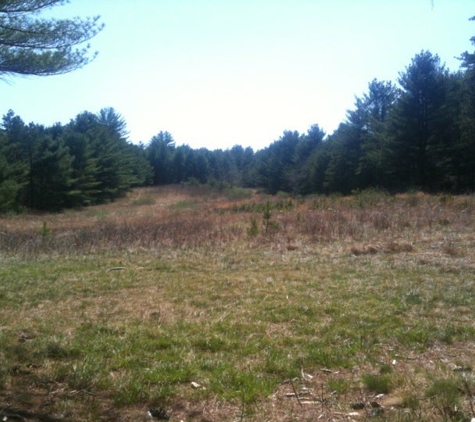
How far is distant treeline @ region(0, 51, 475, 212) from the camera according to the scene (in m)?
32.1

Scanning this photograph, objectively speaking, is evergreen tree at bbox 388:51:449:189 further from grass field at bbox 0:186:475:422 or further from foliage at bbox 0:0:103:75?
foliage at bbox 0:0:103:75

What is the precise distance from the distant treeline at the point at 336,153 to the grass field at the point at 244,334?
21212 mm

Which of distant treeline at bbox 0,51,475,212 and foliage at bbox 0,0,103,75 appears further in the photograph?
distant treeline at bbox 0,51,475,212

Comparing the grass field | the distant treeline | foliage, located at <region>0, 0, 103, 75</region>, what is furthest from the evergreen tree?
foliage, located at <region>0, 0, 103, 75</region>

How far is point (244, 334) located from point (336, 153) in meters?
39.6

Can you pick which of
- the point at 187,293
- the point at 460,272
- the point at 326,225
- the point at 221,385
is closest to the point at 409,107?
the point at 326,225

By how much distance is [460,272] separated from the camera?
844cm

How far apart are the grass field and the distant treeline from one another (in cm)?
2121

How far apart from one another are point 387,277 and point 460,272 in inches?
53.1

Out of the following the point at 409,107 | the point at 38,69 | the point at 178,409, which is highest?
the point at 409,107

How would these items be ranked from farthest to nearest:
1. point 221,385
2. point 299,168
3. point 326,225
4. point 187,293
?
point 299,168, point 326,225, point 187,293, point 221,385

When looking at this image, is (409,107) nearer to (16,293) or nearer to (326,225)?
(326,225)

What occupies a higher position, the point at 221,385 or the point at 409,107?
the point at 409,107

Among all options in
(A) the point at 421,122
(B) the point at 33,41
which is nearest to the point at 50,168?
(A) the point at 421,122
